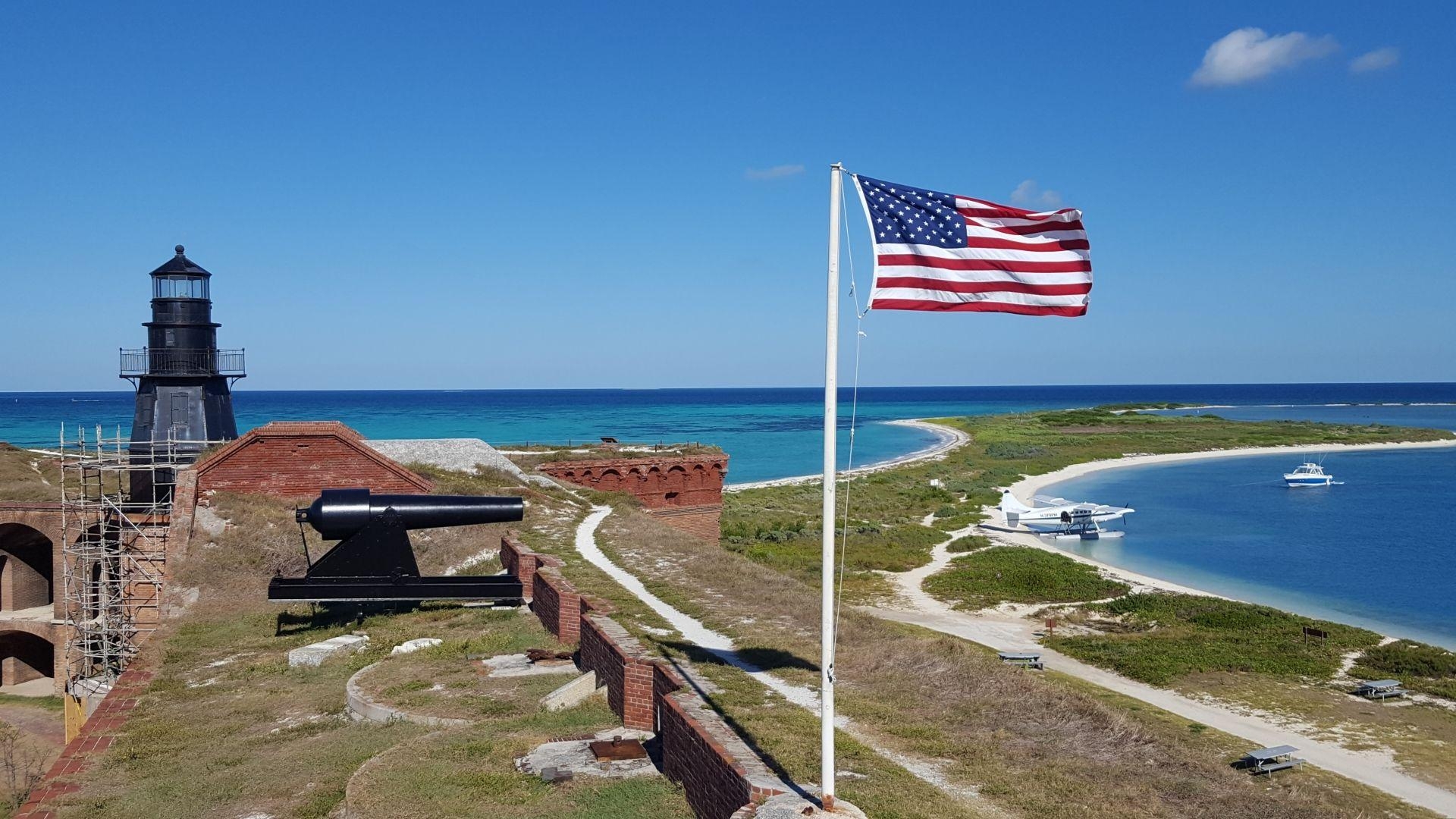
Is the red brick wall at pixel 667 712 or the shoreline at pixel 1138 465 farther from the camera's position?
the shoreline at pixel 1138 465

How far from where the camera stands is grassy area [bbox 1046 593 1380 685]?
21000 millimetres

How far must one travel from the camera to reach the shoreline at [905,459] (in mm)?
62781

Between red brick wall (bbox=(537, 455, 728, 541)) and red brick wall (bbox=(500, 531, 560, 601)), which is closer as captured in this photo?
red brick wall (bbox=(500, 531, 560, 601))

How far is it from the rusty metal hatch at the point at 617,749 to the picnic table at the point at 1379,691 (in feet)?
53.2

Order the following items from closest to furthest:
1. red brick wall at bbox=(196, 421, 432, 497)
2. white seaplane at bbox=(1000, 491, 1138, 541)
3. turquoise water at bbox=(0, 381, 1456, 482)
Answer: red brick wall at bbox=(196, 421, 432, 497), white seaplane at bbox=(1000, 491, 1138, 541), turquoise water at bbox=(0, 381, 1456, 482)

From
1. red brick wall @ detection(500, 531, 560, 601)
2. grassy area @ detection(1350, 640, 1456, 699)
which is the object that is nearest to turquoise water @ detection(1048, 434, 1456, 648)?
grassy area @ detection(1350, 640, 1456, 699)

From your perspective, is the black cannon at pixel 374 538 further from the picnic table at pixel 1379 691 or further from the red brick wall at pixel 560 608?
the picnic table at pixel 1379 691

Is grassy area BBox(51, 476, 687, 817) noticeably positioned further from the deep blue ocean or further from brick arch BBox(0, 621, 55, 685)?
the deep blue ocean

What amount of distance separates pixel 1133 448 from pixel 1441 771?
82561 mm

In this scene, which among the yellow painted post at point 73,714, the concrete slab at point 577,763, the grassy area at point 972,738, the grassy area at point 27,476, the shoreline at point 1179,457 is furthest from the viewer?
the shoreline at point 1179,457

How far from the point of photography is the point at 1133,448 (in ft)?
306

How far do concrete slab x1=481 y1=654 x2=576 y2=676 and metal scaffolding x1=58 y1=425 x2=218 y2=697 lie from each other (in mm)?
9860

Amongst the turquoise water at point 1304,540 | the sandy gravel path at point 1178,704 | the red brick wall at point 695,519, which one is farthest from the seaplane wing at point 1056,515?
the red brick wall at point 695,519

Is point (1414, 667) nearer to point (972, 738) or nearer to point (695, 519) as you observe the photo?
point (972, 738)
